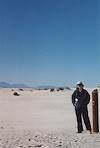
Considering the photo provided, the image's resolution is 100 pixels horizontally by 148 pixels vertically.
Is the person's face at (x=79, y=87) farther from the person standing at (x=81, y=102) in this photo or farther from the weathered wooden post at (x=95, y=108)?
the weathered wooden post at (x=95, y=108)

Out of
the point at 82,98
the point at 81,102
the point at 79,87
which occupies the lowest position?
the point at 81,102

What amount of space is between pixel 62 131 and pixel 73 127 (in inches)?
61.4

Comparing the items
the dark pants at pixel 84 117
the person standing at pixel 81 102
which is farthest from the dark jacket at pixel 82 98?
the dark pants at pixel 84 117

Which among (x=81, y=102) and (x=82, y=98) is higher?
(x=82, y=98)

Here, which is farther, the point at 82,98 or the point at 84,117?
the point at 84,117

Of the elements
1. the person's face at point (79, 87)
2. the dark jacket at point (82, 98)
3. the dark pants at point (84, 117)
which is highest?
the person's face at point (79, 87)

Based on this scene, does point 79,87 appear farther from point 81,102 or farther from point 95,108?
point 95,108

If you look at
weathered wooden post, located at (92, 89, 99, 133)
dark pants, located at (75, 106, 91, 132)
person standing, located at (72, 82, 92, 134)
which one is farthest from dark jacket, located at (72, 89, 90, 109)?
weathered wooden post, located at (92, 89, 99, 133)

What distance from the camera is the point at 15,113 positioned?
75.6 ft

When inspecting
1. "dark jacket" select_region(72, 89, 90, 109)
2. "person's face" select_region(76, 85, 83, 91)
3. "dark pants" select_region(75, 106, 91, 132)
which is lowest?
"dark pants" select_region(75, 106, 91, 132)

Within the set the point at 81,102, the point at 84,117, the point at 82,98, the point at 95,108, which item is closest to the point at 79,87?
the point at 82,98

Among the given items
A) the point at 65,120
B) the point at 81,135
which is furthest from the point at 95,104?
the point at 65,120

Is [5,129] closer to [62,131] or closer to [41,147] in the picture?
[62,131]

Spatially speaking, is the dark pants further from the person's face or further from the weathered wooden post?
the person's face
